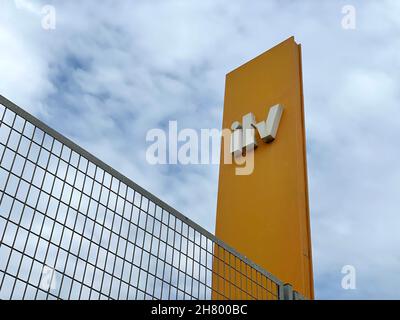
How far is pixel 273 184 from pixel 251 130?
140 cm

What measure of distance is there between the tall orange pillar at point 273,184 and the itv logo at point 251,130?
0.10 meters

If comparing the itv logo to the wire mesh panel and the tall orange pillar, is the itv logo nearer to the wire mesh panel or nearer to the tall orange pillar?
the tall orange pillar

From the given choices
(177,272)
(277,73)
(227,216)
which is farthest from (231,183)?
(177,272)

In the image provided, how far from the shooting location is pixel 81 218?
4066mm

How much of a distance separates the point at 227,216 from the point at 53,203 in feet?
Result: 24.8

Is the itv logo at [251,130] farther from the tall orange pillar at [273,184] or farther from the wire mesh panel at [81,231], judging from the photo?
the wire mesh panel at [81,231]

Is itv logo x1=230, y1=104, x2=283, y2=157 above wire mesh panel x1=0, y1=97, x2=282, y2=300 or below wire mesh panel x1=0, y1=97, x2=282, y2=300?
above

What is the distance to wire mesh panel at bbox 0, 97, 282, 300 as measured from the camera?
3.62m

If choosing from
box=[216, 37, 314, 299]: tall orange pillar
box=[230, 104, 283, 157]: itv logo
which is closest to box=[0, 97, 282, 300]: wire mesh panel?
box=[216, 37, 314, 299]: tall orange pillar

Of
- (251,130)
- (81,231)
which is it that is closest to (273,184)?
(251,130)

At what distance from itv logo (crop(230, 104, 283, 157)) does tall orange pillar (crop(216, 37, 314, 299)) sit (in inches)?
4.1
